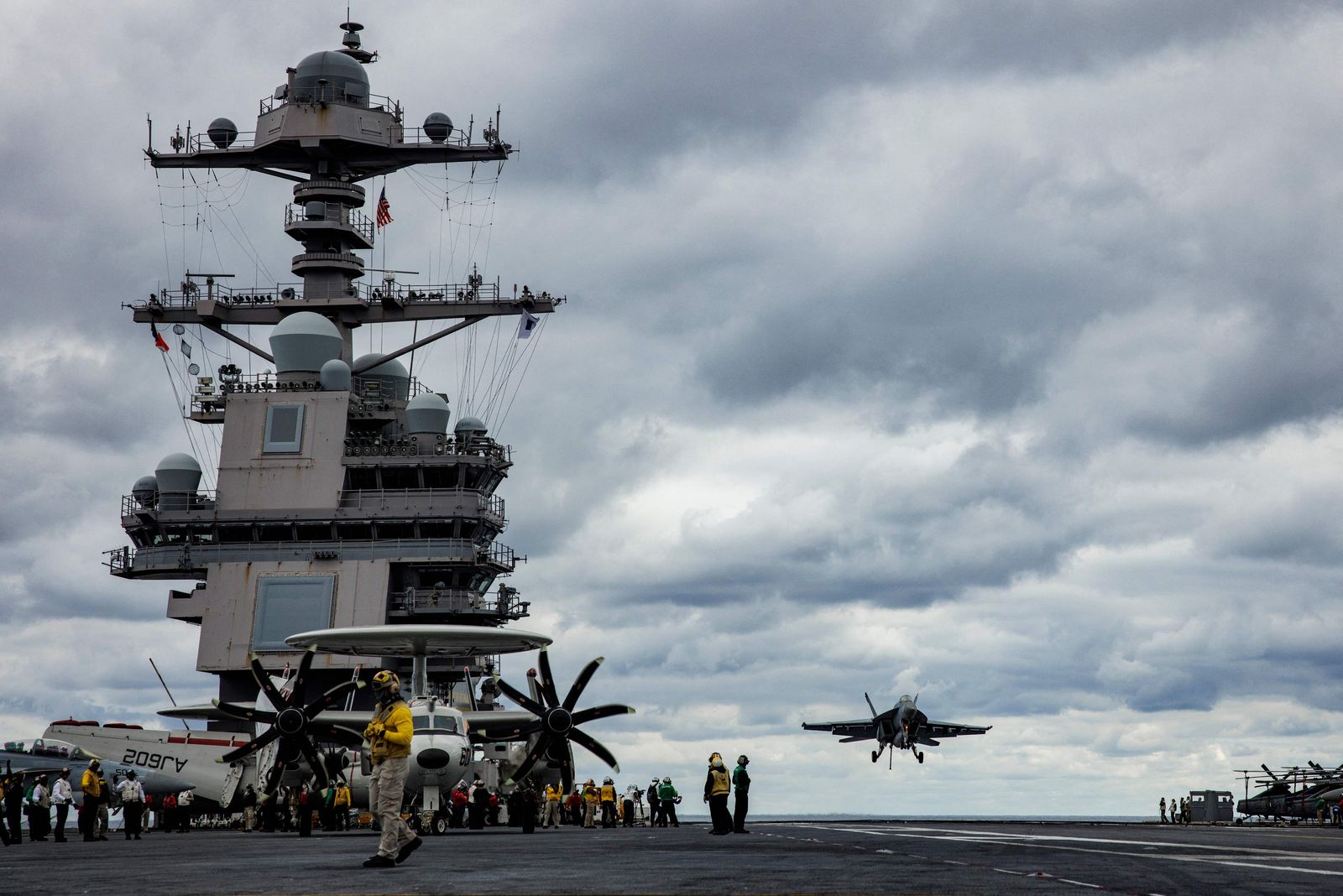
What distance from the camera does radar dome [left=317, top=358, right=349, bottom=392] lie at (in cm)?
7438

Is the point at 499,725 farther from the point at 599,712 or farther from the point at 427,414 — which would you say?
the point at 427,414

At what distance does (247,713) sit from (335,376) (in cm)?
3088

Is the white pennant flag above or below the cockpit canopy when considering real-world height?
above

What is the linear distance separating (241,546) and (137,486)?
734 cm

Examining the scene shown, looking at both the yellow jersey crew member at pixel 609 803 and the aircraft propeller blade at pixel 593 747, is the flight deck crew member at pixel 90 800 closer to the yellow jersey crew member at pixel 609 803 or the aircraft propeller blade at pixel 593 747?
the aircraft propeller blade at pixel 593 747

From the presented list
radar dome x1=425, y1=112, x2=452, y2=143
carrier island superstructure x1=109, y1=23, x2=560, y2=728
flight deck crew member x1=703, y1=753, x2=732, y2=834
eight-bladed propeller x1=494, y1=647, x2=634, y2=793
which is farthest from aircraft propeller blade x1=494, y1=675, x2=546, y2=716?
radar dome x1=425, y1=112, x2=452, y2=143

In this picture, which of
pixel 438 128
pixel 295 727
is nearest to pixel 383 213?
pixel 438 128

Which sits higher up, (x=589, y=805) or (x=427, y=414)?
(x=427, y=414)

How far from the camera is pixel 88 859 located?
2517cm

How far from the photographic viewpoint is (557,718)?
44.4m

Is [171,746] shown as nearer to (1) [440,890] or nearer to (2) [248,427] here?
(2) [248,427]

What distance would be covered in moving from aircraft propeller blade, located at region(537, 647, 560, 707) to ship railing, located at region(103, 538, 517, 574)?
1079 inches

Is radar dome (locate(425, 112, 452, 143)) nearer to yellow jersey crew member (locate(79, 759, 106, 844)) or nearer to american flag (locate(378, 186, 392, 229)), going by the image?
american flag (locate(378, 186, 392, 229))

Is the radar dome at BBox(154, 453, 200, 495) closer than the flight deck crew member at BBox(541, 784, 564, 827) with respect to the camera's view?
No
